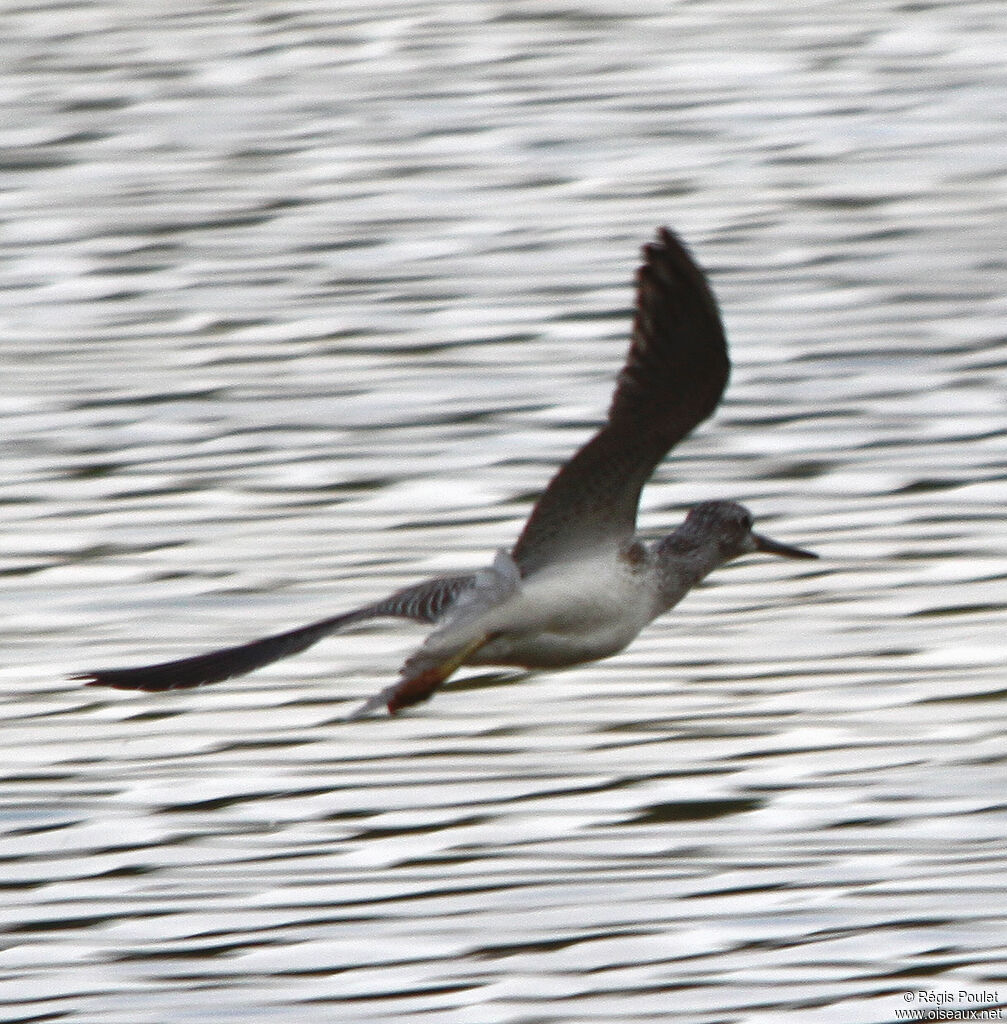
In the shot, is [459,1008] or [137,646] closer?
[459,1008]

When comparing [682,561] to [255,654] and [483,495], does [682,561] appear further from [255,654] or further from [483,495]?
[483,495]

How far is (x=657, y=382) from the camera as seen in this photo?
23.4 feet

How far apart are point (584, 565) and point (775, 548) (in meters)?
1.26

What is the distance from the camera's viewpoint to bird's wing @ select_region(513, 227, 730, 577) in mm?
6992

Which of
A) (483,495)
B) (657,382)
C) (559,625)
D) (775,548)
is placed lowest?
(483,495)

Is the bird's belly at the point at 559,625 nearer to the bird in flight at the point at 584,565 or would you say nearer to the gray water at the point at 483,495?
the bird in flight at the point at 584,565

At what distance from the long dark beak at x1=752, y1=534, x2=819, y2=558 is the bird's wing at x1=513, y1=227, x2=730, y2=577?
1.20 meters

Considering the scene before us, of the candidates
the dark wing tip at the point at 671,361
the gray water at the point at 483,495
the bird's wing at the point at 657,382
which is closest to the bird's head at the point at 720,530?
the gray water at the point at 483,495

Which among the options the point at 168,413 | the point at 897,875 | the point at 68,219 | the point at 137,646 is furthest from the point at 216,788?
the point at 68,219

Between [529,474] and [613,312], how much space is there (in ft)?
5.54

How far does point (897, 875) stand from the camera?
7594mm

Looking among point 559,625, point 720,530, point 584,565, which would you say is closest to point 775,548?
point 720,530

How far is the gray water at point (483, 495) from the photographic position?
743 centimetres

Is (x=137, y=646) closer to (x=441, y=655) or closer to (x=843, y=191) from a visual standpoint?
(x=441, y=655)
